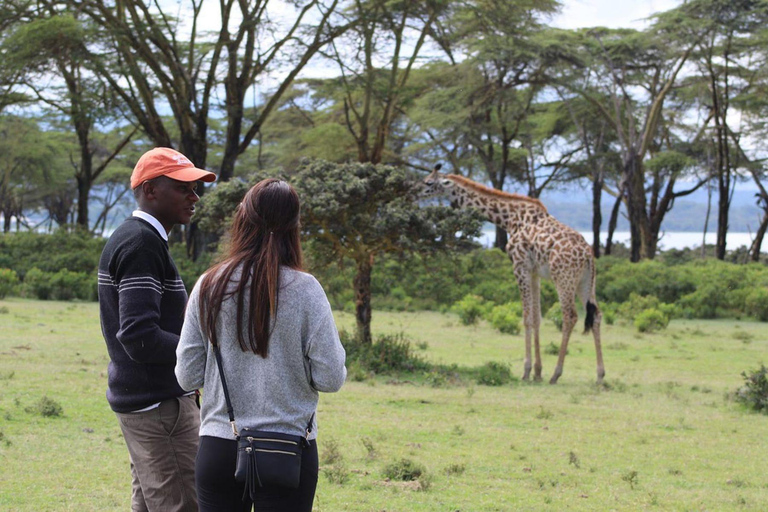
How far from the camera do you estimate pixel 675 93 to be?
111 ft

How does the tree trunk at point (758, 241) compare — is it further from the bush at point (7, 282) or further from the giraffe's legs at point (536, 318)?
the bush at point (7, 282)

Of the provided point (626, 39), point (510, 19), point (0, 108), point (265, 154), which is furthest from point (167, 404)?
point (265, 154)

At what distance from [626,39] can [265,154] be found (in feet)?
59.0

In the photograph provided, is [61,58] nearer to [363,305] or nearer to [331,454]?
[363,305]

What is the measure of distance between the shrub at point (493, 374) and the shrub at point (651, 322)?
5.61m

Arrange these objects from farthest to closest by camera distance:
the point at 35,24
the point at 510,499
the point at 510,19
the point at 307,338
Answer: the point at 510,19, the point at 35,24, the point at 510,499, the point at 307,338

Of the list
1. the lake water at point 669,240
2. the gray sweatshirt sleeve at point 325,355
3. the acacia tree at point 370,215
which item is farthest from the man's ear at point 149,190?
the lake water at point 669,240

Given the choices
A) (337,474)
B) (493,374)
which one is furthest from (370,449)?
(493,374)

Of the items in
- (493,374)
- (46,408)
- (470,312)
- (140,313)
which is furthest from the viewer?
(470,312)

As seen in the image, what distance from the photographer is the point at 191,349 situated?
291 centimetres

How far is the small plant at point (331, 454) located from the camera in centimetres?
616

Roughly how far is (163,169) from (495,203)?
27.3 ft

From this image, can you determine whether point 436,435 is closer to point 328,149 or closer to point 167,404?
point 167,404

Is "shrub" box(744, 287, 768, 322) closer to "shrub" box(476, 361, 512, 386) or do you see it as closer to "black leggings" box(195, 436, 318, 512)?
"shrub" box(476, 361, 512, 386)
